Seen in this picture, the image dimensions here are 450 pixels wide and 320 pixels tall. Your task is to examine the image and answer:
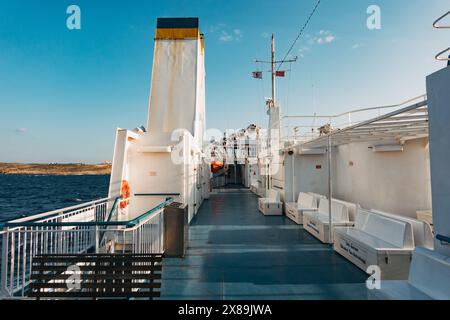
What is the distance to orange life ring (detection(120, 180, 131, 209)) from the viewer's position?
6413 millimetres

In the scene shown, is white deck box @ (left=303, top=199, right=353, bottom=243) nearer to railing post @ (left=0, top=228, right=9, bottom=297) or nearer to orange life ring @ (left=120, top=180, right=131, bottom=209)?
orange life ring @ (left=120, top=180, right=131, bottom=209)

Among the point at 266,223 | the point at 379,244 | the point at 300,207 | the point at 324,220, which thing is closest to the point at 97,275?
the point at 379,244

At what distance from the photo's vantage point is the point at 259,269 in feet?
13.2

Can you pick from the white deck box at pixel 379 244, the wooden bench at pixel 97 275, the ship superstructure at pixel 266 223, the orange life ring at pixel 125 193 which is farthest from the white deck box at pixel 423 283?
the orange life ring at pixel 125 193

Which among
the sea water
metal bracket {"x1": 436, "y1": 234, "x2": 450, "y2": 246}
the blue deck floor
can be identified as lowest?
the sea water

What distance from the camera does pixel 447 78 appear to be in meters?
2.39

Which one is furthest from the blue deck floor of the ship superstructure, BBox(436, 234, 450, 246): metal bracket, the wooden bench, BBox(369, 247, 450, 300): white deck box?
BBox(436, 234, 450, 246): metal bracket

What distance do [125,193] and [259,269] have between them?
173 inches

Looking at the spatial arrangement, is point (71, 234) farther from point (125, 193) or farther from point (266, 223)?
point (266, 223)

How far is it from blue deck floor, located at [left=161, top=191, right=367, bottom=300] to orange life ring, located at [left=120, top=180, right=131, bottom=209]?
207 cm

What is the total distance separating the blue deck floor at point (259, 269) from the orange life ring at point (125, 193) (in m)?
2.07

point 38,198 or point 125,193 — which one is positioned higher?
point 125,193

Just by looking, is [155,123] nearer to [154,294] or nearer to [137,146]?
[137,146]
